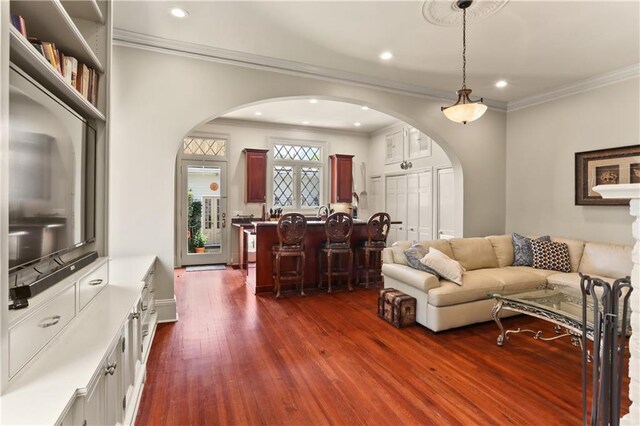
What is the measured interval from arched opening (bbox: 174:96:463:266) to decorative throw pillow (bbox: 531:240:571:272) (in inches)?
66.5

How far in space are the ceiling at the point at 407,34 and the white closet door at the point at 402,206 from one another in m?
3.22

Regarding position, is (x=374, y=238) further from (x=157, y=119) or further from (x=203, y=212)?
(x=203, y=212)

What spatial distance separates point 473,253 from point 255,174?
4.60 meters

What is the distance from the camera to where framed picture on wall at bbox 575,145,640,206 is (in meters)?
3.91

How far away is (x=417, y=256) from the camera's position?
12.1 feet

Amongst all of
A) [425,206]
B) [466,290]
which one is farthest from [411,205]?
[466,290]

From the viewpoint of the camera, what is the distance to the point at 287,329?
3.38m

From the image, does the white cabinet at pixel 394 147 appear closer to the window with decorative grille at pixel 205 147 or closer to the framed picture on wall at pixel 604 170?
the framed picture on wall at pixel 604 170

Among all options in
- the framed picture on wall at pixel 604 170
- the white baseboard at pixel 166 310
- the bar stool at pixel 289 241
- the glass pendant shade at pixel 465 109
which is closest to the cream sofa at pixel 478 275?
the framed picture on wall at pixel 604 170

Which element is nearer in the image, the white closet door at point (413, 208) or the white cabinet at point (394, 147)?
the white closet door at point (413, 208)

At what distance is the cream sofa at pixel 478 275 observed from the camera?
3.32m

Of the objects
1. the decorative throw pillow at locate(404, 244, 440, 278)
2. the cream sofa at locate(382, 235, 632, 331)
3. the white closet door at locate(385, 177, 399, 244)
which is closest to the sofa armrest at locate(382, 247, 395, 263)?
the cream sofa at locate(382, 235, 632, 331)

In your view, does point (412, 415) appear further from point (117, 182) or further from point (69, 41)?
point (117, 182)

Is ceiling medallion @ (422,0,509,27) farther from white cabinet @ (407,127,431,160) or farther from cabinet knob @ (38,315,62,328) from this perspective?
white cabinet @ (407,127,431,160)
